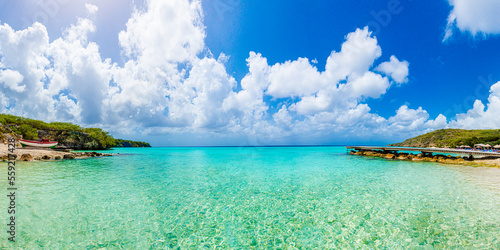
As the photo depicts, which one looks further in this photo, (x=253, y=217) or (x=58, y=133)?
(x=58, y=133)

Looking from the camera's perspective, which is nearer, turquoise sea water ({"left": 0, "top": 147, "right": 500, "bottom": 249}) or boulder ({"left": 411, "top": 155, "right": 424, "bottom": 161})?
turquoise sea water ({"left": 0, "top": 147, "right": 500, "bottom": 249})

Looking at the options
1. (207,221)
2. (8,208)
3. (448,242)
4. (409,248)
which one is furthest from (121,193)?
(448,242)

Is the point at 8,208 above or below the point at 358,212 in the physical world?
above

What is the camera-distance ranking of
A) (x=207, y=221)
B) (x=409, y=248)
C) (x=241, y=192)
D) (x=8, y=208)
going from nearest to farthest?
(x=409, y=248) → (x=207, y=221) → (x=8, y=208) → (x=241, y=192)

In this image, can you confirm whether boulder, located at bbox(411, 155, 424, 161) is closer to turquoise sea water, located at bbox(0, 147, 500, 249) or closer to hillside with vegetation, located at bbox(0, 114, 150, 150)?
turquoise sea water, located at bbox(0, 147, 500, 249)

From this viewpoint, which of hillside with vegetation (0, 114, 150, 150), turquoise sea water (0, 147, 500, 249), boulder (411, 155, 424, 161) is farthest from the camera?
hillside with vegetation (0, 114, 150, 150)

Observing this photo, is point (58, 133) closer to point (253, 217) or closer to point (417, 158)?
point (253, 217)

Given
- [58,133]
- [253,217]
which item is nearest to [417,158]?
[253,217]

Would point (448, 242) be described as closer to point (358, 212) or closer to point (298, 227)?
point (358, 212)

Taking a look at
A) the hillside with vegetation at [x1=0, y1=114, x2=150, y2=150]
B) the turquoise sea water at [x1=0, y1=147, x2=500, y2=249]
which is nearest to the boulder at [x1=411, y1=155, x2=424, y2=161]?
the turquoise sea water at [x1=0, y1=147, x2=500, y2=249]

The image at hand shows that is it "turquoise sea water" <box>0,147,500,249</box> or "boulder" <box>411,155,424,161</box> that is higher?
"turquoise sea water" <box>0,147,500,249</box>

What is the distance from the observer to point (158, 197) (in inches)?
459

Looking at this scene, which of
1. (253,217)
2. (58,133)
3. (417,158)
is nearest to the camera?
(253,217)

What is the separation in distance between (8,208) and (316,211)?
14909 mm
